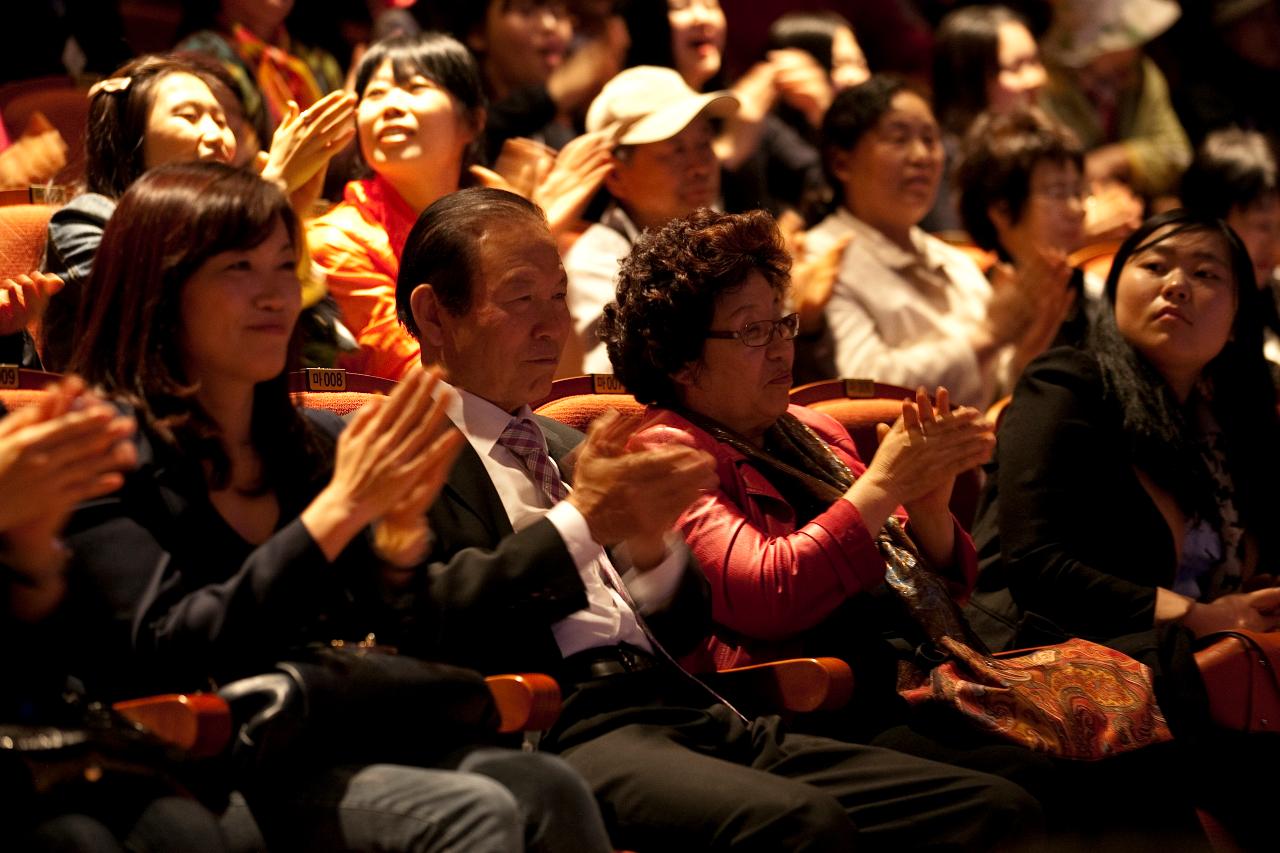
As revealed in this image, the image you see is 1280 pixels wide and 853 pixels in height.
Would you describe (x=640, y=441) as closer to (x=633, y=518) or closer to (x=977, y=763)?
(x=633, y=518)

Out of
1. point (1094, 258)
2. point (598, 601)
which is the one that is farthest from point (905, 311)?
point (598, 601)

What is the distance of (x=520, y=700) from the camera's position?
206 centimetres

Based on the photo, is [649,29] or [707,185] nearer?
[707,185]

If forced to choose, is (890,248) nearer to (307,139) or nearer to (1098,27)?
(307,139)

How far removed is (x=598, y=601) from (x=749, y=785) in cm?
32

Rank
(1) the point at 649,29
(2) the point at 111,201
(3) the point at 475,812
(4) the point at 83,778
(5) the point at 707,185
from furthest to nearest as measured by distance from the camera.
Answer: (1) the point at 649,29, (5) the point at 707,185, (2) the point at 111,201, (3) the point at 475,812, (4) the point at 83,778

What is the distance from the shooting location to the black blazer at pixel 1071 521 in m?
2.83

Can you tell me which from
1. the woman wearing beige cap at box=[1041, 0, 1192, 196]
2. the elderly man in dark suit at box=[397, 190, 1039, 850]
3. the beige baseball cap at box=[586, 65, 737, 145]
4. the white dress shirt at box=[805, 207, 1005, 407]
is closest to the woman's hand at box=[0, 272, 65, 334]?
the elderly man in dark suit at box=[397, 190, 1039, 850]

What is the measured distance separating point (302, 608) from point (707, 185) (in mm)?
2131

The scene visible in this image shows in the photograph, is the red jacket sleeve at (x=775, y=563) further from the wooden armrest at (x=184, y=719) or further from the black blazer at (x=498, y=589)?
the wooden armrest at (x=184, y=719)

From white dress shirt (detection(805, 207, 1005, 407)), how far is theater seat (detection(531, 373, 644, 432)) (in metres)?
0.97

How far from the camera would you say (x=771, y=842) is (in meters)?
2.12

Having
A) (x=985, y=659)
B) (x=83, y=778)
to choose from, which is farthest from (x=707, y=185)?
(x=83, y=778)

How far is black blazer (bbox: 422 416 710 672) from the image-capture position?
211cm
